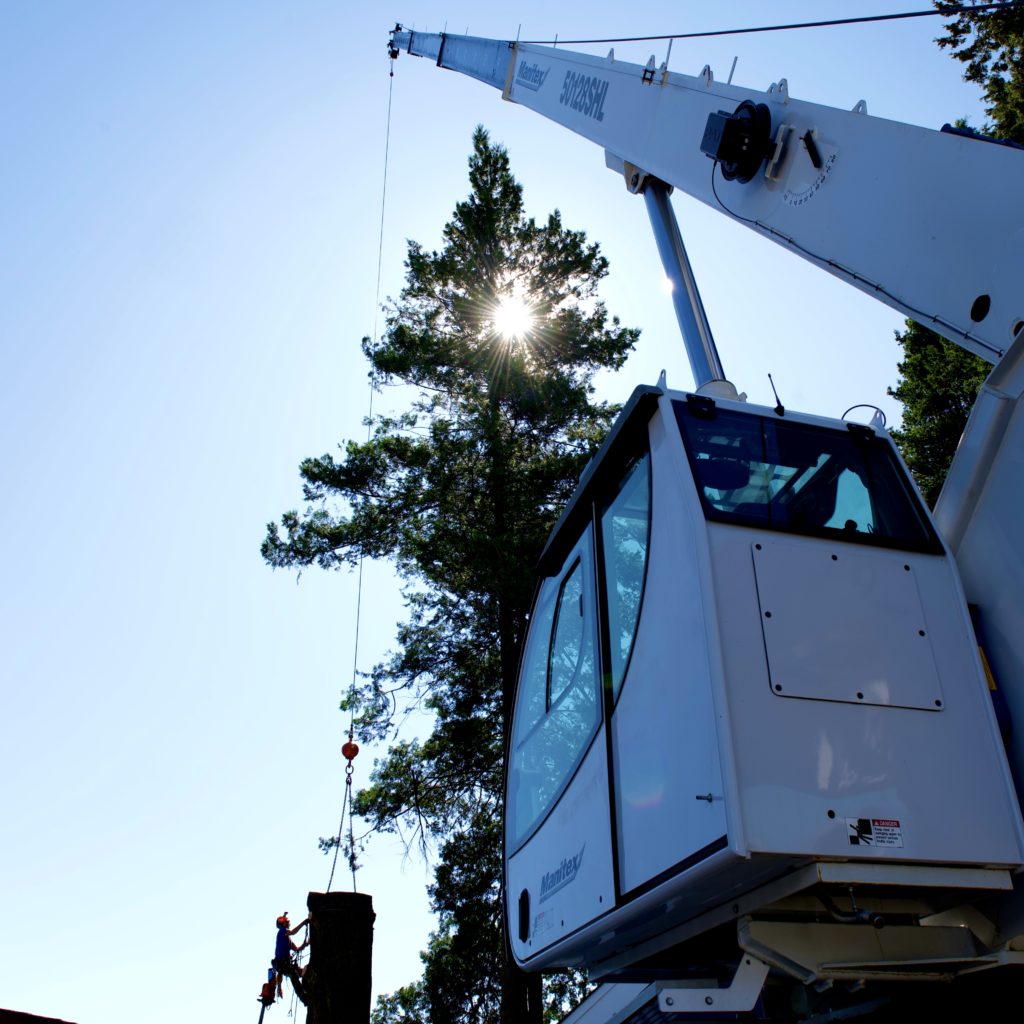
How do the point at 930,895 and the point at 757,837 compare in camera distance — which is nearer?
the point at 757,837

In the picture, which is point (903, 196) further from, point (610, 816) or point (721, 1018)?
point (721, 1018)

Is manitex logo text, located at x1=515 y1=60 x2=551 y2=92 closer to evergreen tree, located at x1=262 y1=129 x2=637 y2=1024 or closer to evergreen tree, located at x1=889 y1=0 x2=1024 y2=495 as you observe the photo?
evergreen tree, located at x1=262 y1=129 x2=637 y2=1024

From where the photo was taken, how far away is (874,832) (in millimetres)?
2557

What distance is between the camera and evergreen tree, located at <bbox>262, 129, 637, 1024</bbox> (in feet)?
39.6

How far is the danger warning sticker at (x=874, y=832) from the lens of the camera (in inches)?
100

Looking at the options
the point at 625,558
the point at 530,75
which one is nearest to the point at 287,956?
the point at 625,558

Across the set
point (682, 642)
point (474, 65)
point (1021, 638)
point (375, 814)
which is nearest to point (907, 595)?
point (1021, 638)

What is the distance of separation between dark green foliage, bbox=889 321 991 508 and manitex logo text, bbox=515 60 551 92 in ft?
29.5

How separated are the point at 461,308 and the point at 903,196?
11624 millimetres

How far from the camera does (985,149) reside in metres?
3.21

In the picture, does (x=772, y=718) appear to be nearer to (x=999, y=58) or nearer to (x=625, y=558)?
(x=625, y=558)

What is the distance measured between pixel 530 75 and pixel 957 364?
10212 mm

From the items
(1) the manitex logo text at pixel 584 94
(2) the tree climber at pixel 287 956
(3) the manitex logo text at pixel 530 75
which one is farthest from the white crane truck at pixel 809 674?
(3) the manitex logo text at pixel 530 75

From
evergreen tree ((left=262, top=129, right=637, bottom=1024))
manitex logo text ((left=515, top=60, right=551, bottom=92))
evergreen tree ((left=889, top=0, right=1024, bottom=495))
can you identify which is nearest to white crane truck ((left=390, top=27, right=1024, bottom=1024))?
manitex logo text ((left=515, top=60, right=551, bottom=92))
